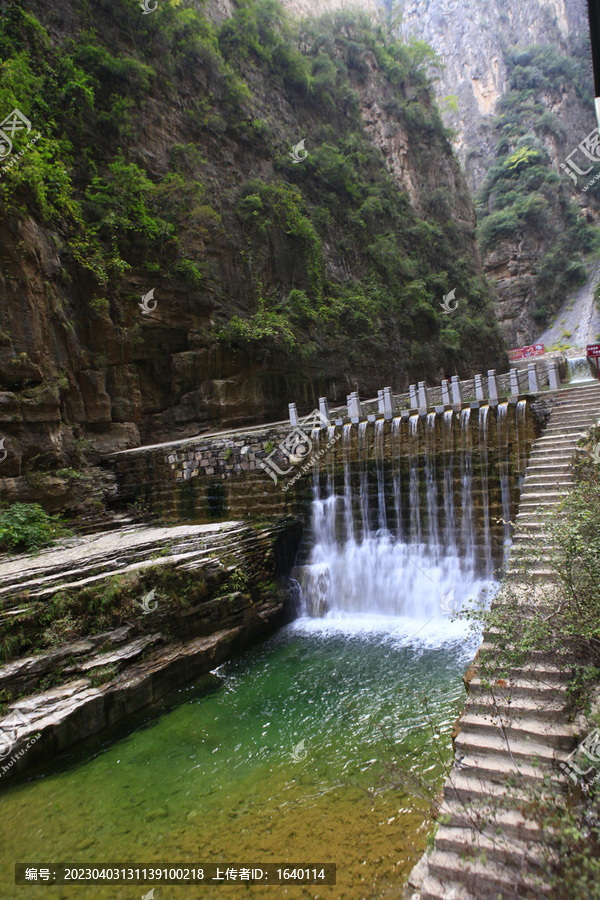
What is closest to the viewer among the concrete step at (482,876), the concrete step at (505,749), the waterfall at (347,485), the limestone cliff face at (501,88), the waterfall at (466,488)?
the concrete step at (482,876)

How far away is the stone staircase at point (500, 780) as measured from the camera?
278cm

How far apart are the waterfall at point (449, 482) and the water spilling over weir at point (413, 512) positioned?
0.02 metres

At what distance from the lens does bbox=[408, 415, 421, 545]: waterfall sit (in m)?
10.7

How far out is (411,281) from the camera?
73.2 ft

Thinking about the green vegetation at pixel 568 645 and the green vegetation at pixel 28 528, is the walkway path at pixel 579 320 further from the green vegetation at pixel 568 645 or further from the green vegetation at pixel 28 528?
the green vegetation at pixel 28 528

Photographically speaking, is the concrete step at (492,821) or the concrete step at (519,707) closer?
the concrete step at (492,821)

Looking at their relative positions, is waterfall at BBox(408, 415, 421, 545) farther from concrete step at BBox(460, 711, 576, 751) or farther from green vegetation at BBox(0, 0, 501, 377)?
green vegetation at BBox(0, 0, 501, 377)

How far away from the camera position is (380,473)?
11492 mm

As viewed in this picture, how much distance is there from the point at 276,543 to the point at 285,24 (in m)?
25.9

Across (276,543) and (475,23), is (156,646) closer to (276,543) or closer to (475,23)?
(276,543)

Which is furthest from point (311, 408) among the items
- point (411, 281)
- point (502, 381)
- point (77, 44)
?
point (77, 44)

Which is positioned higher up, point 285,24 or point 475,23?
point 475,23

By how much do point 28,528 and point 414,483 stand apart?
8.83 metres

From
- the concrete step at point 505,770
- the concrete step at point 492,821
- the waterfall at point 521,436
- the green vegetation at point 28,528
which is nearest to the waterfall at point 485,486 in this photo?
the waterfall at point 521,436
